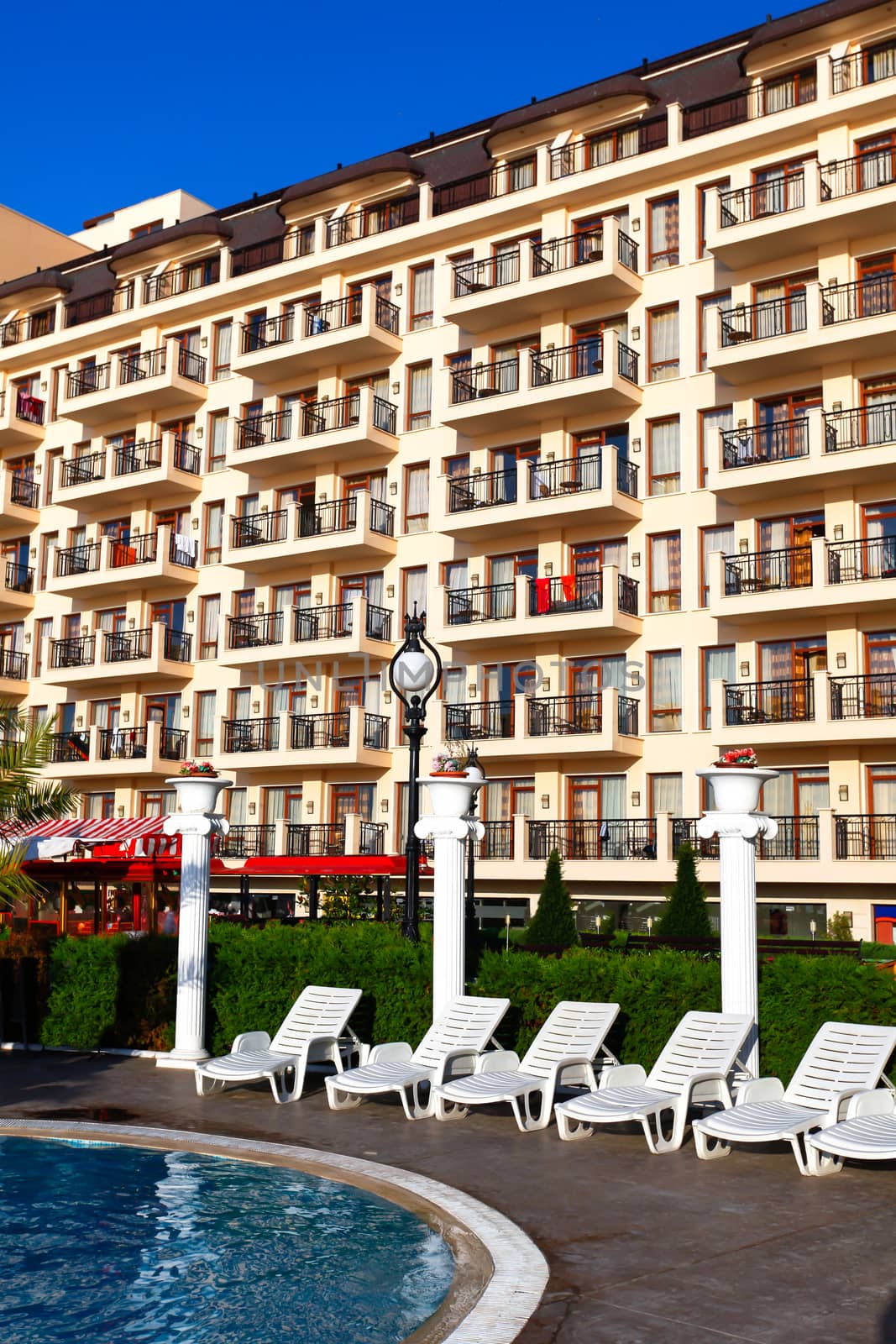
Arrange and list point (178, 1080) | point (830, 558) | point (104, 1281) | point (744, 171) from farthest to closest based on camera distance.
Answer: point (744, 171) < point (830, 558) < point (178, 1080) < point (104, 1281)

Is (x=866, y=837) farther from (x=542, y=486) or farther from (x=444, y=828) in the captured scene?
(x=444, y=828)

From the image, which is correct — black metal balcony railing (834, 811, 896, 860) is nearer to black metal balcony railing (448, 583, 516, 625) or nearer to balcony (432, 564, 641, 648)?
balcony (432, 564, 641, 648)

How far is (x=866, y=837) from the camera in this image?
2783 cm

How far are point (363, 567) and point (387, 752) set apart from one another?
5.34m

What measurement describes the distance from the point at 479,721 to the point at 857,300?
13150mm

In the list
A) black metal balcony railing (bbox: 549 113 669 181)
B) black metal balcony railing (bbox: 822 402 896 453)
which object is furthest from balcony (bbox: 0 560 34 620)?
black metal balcony railing (bbox: 822 402 896 453)

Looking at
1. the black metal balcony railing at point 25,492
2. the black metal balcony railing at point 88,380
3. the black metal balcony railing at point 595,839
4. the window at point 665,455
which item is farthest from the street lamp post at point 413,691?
the black metal balcony railing at point 25,492

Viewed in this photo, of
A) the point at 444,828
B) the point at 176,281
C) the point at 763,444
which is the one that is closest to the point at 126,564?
the point at 176,281

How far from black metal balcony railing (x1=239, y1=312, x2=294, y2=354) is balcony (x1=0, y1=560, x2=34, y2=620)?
11.6 metres

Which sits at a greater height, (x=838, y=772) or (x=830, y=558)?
(x=830, y=558)

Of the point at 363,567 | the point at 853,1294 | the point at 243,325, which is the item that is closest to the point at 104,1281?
the point at 853,1294

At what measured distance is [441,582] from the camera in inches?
1387

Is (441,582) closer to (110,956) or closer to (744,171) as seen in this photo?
(744,171)

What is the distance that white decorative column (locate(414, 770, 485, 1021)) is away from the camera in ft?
45.4
